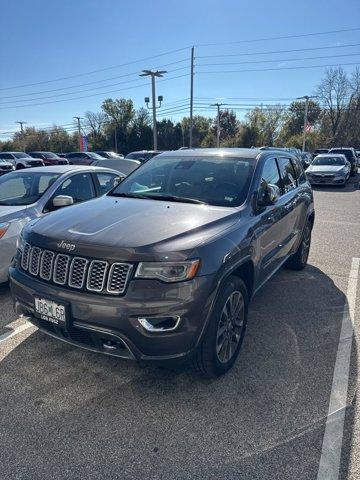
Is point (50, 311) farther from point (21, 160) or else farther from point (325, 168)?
point (21, 160)

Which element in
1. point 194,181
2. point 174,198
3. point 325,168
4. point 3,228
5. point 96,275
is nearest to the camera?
point 96,275

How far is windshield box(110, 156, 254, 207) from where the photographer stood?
3645mm

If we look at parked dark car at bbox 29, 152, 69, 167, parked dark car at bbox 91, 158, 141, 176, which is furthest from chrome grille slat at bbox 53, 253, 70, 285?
parked dark car at bbox 29, 152, 69, 167

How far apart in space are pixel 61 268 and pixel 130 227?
581 mm

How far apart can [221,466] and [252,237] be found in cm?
179

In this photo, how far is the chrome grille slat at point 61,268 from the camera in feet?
8.96

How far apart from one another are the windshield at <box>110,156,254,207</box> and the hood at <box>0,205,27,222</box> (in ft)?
4.73

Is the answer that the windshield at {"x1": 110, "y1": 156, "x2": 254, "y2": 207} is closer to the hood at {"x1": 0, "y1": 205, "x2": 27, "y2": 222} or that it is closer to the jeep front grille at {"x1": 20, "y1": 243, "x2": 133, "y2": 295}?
the jeep front grille at {"x1": 20, "y1": 243, "x2": 133, "y2": 295}

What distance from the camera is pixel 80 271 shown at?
2.67 m

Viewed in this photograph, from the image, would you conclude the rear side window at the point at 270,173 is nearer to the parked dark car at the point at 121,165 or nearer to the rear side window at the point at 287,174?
the rear side window at the point at 287,174

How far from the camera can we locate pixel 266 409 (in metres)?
2.71

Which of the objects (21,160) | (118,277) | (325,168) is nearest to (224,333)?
(118,277)

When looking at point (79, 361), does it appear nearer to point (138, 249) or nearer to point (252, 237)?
point (138, 249)

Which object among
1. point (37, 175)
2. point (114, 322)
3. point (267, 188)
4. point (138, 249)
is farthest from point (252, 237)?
point (37, 175)
